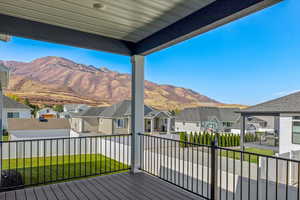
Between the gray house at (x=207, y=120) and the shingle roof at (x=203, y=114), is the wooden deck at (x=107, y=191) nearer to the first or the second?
the gray house at (x=207, y=120)

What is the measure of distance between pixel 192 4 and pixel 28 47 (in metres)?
15.6

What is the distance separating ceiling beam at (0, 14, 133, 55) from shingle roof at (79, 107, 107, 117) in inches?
424

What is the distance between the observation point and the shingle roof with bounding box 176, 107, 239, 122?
16.0 metres

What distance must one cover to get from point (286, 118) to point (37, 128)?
11.0m

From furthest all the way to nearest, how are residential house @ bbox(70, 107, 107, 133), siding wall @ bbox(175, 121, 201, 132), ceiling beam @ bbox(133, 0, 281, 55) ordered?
siding wall @ bbox(175, 121, 201, 132), residential house @ bbox(70, 107, 107, 133), ceiling beam @ bbox(133, 0, 281, 55)

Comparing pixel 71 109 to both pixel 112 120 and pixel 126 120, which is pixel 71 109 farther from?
pixel 126 120

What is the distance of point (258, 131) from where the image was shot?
35.7 ft

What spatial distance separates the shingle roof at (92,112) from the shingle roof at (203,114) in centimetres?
723

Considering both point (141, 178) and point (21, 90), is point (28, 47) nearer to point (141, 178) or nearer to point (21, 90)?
point (21, 90)

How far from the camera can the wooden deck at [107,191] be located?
2.96 meters

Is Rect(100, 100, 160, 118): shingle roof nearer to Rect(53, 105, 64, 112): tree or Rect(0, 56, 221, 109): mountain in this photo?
Rect(0, 56, 221, 109): mountain

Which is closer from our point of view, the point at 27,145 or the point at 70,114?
the point at 27,145

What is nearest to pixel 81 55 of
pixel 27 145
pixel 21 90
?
pixel 21 90

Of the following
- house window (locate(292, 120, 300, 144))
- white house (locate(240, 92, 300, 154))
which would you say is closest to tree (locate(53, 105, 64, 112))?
white house (locate(240, 92, 300, 154))
